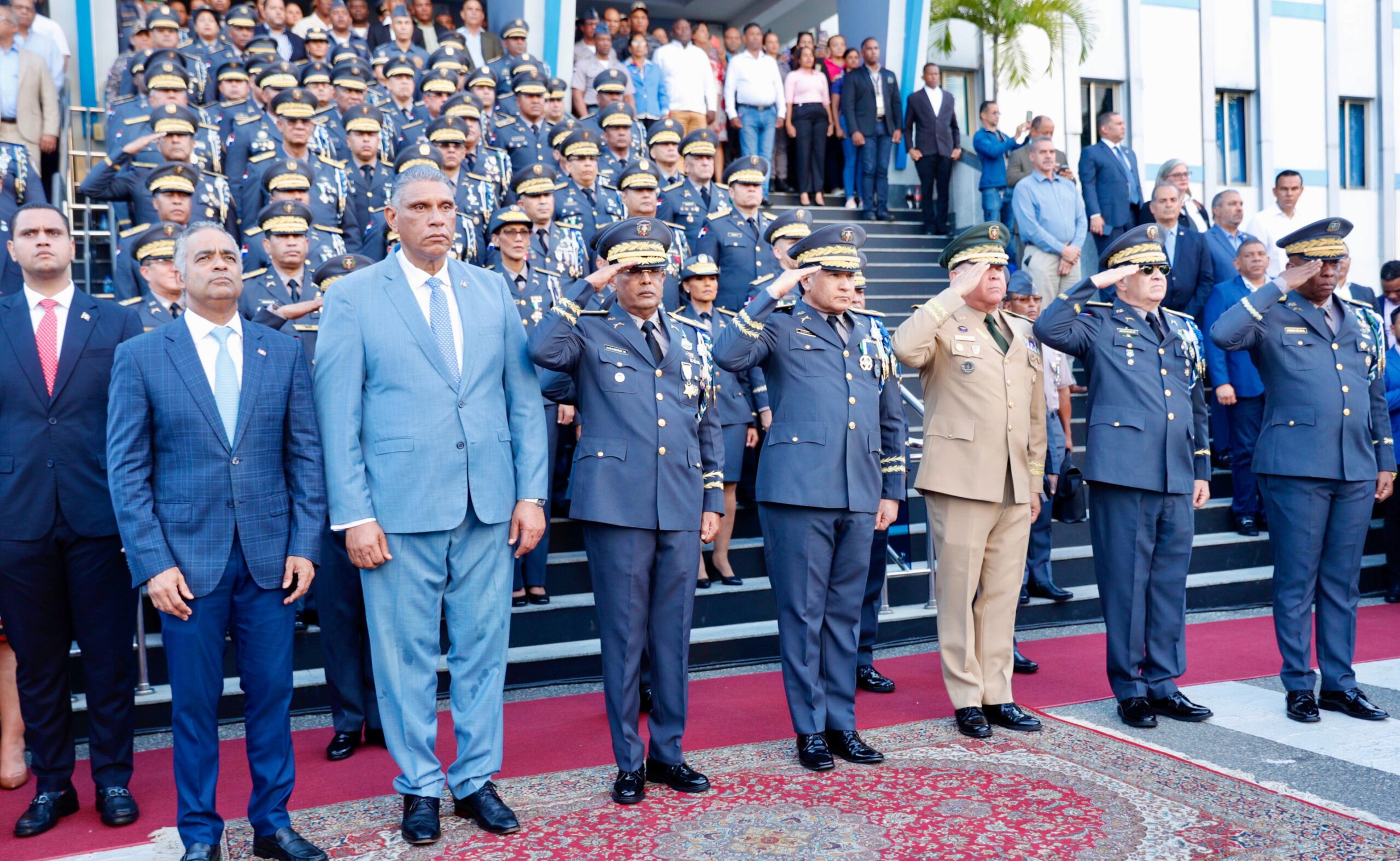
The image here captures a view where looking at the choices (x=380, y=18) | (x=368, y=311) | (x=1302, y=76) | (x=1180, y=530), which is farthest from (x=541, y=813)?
(x=1302, y=76)

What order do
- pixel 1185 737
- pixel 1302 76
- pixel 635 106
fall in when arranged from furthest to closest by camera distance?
pixel 1302 76, pixel 635 106, pixel 1185 737

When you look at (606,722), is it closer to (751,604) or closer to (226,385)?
(751,604)

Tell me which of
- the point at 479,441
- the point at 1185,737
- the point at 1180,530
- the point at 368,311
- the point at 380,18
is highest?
the point at 380,18

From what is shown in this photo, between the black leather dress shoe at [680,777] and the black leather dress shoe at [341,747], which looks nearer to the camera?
the black leather dress shoe at [680,777]

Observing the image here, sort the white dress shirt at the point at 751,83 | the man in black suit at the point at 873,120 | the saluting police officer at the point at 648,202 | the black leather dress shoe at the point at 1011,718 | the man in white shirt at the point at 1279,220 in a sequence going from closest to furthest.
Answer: the black leather dress shoe at the point at 1011,718 < the saluting police officer at the point at 648,202 < the man in white shirt at the point at 1279,220 < the white dress shirt at the point at 751,83 < the man in black suit at the point at 873,120

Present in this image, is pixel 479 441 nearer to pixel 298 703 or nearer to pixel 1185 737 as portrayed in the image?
pixel 298 703

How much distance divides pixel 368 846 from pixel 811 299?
95.9 inches

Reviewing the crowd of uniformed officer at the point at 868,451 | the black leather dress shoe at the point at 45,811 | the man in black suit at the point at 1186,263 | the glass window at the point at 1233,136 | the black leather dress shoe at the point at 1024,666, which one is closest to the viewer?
the black leather dress shoe at the point at 45,811

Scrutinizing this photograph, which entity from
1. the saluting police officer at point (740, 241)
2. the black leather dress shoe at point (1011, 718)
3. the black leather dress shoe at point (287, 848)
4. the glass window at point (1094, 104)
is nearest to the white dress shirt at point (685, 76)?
the saluting police officer at point (740, 241)

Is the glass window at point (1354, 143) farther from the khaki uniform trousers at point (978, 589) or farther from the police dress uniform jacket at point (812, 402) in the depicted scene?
the police dress uniform jacket at point (812, 402)

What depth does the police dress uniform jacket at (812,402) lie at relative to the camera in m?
4.38

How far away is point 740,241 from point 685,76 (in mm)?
4361

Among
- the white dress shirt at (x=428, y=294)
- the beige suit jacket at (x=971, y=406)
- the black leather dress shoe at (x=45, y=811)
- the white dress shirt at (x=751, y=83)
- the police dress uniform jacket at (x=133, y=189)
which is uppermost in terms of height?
the white dress shirt at (x=751, y=83)

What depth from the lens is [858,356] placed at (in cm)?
460
